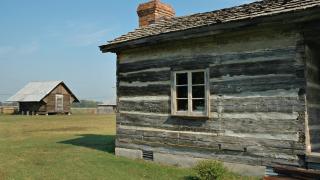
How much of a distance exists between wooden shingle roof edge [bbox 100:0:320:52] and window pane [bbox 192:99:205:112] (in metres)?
1.84

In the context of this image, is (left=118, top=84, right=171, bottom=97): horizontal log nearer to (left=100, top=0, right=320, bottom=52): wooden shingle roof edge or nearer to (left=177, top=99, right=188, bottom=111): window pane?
(left=177, top=99, right=188, bottom=111): window pane

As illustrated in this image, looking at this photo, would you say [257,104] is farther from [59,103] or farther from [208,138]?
[59,103]

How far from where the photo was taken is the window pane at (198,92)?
998 centimetres

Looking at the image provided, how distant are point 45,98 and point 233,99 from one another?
47.4 meters

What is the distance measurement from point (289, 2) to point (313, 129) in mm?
3182

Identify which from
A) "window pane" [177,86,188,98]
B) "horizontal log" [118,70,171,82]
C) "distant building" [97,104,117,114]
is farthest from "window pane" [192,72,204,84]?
"distant building" [97,104,117,114]

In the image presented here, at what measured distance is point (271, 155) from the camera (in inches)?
336

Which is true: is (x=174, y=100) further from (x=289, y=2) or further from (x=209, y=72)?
(x=289, y=2)

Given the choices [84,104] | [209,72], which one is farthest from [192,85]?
[84,104]

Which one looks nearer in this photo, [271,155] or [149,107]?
[271,155]

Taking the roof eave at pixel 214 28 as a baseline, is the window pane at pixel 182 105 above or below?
below

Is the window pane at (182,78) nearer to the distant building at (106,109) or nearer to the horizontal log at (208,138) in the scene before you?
the horizontal log at (208,138)

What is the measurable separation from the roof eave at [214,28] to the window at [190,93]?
1076 mm

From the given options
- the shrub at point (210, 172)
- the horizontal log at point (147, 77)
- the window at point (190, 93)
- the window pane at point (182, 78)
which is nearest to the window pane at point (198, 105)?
the window at point (190, 93)
